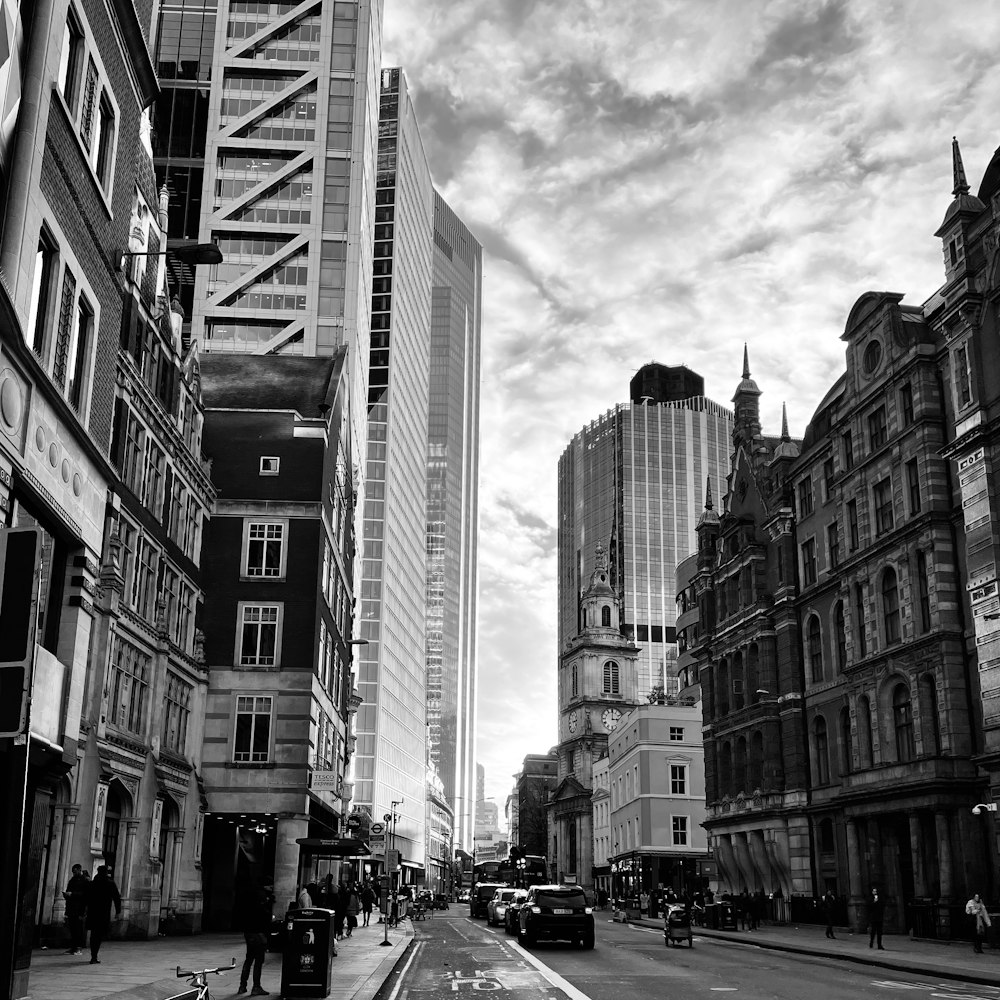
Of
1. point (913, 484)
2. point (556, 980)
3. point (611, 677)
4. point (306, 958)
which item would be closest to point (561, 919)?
point (556, 980)

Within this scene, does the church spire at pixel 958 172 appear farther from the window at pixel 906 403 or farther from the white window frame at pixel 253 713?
the white window frame at pixel 253 713

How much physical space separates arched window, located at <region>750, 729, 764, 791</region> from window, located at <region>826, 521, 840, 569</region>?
1013cm

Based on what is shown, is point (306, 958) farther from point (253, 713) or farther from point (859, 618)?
point (859, 618)

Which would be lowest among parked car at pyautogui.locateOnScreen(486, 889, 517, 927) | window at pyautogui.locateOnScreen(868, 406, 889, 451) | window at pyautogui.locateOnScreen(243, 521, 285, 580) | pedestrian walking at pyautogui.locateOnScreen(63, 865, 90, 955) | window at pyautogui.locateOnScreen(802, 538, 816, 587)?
parked car at pyautogui.locateOnScreen(486, 889, 517, 927)

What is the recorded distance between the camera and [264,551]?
41.1 m

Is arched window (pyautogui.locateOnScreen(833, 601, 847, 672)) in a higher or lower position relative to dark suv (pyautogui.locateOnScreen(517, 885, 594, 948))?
higher

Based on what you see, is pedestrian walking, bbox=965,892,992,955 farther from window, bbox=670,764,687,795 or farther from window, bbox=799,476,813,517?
window, bbox=670,764,687,795

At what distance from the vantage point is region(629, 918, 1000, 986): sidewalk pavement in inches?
964

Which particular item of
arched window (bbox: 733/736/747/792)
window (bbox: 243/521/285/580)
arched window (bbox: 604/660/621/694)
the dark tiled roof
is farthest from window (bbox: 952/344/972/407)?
arched window (bbox: 604/660/621/694)

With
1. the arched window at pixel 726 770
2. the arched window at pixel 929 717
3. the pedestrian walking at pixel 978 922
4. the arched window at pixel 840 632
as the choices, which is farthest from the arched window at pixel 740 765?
the pedestrian walking at pixel 978 922

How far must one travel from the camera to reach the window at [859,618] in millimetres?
45344

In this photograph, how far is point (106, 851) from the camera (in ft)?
97.3

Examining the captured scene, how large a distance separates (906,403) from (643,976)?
2678 centimetres

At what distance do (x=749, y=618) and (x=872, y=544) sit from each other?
13.9 meters
